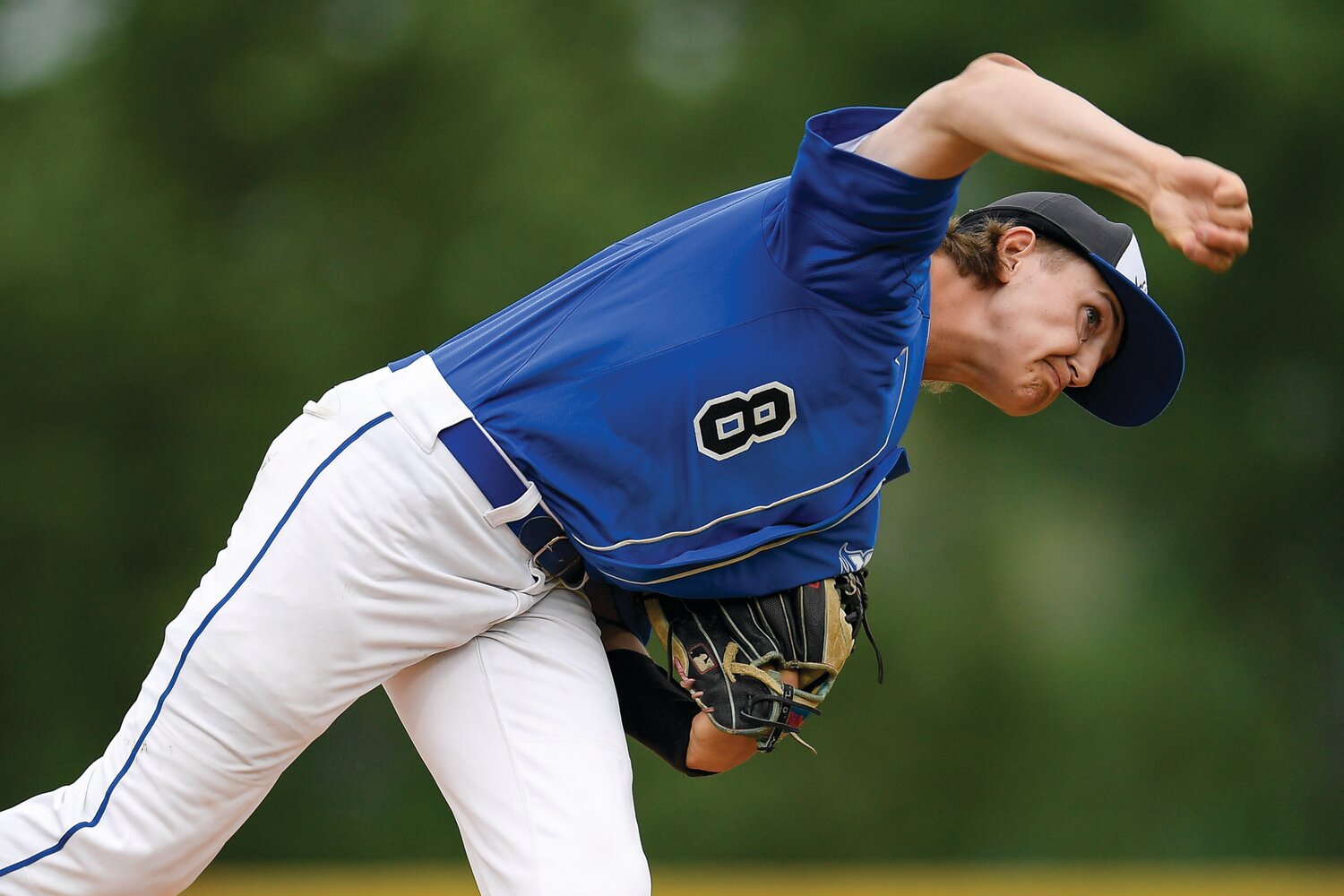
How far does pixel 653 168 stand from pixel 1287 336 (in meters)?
2.51

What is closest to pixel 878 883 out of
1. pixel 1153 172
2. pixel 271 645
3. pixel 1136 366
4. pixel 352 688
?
pixel 1136 366

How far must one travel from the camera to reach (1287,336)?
18.5 feet

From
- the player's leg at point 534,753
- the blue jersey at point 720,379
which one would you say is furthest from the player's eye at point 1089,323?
the player's leg at point 534,753

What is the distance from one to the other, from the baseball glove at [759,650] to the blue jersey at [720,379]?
0.06 metres

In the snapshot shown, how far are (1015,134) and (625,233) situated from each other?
12.4 ft

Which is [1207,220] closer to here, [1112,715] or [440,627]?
[440,627]

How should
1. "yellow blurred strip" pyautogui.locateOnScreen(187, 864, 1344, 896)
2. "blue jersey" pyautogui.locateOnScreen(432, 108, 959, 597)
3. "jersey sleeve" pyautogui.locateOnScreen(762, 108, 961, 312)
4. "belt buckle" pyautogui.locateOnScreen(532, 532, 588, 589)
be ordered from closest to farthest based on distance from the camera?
"jersey sleeve" pyautogui.locateOnScreen(762, 108, 961, 312) < "blue jersey" pyautogui.locateOnScreen(432, 108, 959, 597) < "belt buckle" pyautogui.locateOnScreen(532, 532, 588, 589) < "yellow blurred strip" pyautogui.locateOnScreen(187, 864, 1344, 896)

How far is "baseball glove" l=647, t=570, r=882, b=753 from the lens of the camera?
2.20 metres

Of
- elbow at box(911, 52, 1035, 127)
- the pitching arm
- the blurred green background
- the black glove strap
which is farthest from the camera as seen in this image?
the blurred green background

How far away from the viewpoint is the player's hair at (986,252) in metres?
2.20

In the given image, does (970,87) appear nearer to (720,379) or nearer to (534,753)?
(720,379)

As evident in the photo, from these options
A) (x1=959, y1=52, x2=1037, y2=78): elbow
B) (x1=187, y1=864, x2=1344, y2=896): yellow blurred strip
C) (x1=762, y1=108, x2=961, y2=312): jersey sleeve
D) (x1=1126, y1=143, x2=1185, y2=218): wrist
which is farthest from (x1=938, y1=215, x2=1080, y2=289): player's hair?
(x1=187, y1=864, x2=1344, y2=896): yellow blurred strip

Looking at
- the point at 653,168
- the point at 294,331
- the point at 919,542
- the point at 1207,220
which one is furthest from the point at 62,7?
the point at 1207,220

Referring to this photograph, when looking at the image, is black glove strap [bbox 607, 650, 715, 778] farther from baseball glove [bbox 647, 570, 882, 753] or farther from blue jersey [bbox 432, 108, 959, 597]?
blue jersey [bbox 432, 108, 959, 597]
